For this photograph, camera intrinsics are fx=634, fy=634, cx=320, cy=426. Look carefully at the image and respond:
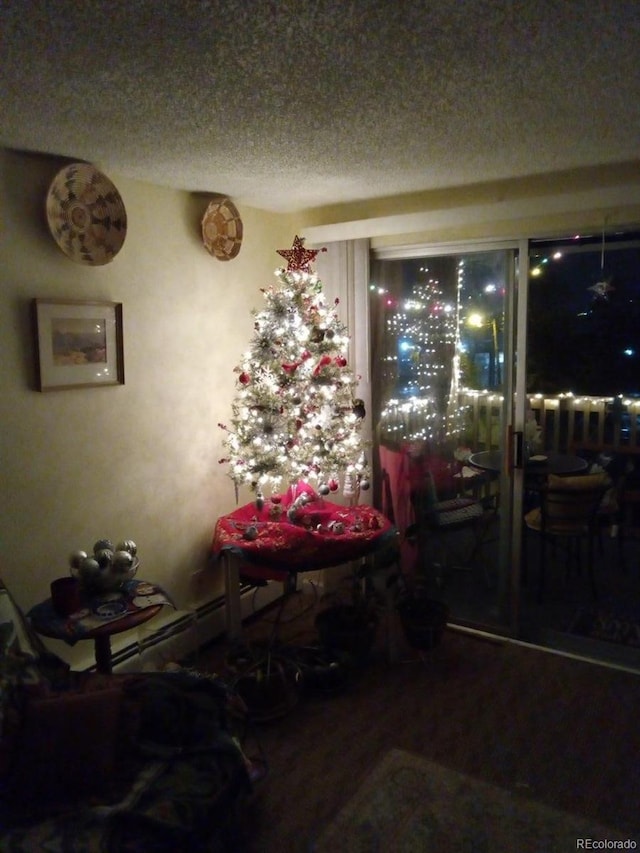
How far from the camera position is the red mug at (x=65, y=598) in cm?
231

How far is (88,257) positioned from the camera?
2.63 metres

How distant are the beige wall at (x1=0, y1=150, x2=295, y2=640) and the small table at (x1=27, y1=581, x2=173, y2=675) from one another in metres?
0.32

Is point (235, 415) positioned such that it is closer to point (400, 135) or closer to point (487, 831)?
point (400, 135)

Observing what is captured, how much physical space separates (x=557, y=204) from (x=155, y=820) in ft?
9.45

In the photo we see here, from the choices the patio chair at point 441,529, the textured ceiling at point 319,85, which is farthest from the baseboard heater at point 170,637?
the textured ceiling at point 319,85

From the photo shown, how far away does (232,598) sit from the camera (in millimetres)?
3170

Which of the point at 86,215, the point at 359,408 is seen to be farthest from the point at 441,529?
the point at 86,215

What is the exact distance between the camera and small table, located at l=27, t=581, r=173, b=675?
2213 mm

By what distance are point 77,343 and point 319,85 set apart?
4.82ft

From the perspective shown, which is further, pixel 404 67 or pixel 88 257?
pixel 88 257

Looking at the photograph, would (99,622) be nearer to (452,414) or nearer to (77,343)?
(77,343)

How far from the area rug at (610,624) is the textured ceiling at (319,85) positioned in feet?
7.81

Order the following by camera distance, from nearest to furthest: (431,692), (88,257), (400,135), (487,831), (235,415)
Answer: (487,831) → (400,135) → (88,257) → (431,692) → (235,415)

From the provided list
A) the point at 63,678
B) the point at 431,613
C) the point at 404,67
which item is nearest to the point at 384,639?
the point at 431,613
